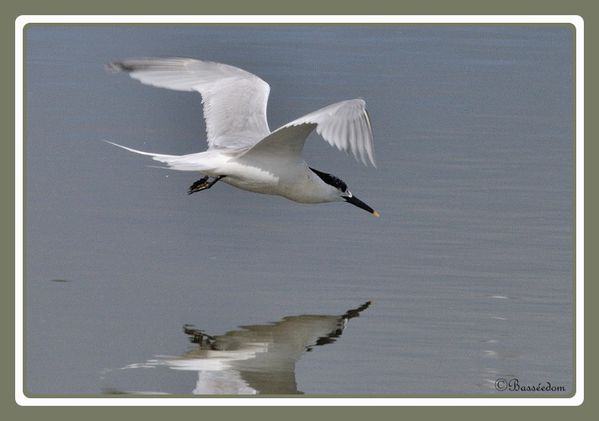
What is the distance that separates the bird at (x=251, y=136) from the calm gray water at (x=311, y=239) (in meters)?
0.40

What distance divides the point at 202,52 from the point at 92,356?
5.73m

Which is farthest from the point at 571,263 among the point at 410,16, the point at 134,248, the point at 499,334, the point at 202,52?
the point at 202,52

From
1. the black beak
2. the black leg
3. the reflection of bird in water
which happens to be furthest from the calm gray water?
the black leg

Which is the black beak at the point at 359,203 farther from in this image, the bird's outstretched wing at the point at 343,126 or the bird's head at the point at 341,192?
the bird's outstretched wing at the point at 343,126

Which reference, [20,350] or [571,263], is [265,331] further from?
[571,263]

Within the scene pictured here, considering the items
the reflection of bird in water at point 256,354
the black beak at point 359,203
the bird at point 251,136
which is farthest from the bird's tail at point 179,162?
the black beak at point 359,203

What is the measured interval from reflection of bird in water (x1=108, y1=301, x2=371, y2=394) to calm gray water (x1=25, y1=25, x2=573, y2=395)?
0.04 ft

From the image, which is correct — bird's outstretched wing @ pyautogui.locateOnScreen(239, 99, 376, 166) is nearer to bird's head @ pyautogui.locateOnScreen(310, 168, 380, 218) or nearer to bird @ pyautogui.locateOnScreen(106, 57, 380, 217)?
bird @ pyautogui.locateOnScreen(106, 57, 380, 217)

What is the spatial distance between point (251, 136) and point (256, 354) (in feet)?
6.37

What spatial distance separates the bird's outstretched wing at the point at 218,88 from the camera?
8586mm

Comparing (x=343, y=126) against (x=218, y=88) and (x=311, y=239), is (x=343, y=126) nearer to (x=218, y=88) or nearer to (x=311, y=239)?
(x=311, y=239)

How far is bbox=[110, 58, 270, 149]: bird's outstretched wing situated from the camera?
859 cm

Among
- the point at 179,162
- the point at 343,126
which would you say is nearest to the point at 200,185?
the point at 179,162

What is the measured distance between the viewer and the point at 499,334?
23.7 ft
